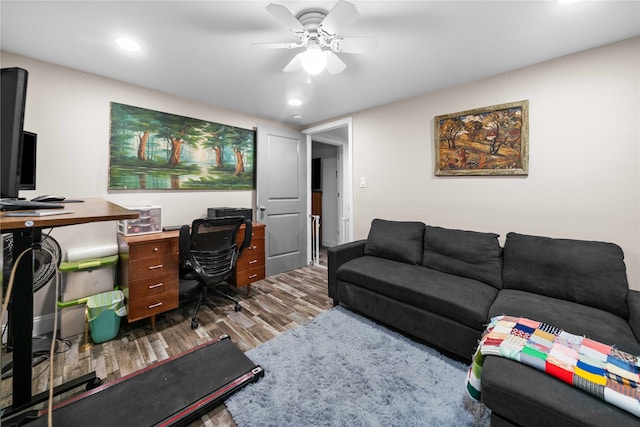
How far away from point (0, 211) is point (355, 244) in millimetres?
2492

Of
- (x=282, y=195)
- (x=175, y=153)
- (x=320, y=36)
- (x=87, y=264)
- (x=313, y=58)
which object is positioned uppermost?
(x=320, y=36)

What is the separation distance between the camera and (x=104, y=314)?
2000mm

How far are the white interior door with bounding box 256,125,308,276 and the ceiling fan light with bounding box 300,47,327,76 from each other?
1.86 metres

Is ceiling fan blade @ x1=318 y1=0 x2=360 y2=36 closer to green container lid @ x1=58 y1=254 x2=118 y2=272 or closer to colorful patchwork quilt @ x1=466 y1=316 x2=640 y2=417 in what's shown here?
colorful patchwork quilt @ x1=466 y1=316 x2=640 y2=417

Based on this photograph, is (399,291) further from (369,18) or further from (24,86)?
(24,86)

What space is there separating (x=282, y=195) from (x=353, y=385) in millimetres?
2692

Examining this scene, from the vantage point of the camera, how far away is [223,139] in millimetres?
3275

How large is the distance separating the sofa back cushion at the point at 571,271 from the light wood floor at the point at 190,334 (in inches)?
68.0

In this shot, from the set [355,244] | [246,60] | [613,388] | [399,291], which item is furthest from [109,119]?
[613,388]

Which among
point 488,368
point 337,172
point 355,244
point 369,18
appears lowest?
point 488,368

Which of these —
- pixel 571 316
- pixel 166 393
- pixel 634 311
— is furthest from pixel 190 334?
pixel 634 311

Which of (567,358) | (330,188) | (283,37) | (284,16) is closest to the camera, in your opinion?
(567,358)

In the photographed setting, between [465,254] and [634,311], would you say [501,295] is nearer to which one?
[465,254]

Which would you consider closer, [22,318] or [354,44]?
[22,318]
